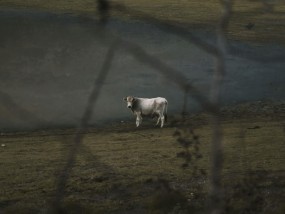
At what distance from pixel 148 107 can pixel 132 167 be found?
171 inches

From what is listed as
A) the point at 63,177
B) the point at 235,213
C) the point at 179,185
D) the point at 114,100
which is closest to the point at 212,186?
the point at 63,177

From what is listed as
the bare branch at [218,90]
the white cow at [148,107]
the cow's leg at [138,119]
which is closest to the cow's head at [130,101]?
the white cow at [148,107]

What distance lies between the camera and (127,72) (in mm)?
16375

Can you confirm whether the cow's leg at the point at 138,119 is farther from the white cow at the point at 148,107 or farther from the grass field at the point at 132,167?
the grass field at the point at 132,167

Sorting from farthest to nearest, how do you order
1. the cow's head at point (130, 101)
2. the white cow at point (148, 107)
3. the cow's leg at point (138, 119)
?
the cow's head at point (130, 101) → the white cow at point (148, 107) → the cow's leg at point (138, 119)

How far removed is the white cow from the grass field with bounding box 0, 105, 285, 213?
313 mm

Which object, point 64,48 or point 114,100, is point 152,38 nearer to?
point 64,48

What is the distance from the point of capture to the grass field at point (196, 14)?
18844 mm

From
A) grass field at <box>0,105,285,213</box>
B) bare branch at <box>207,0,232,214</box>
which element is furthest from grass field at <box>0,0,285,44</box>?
bare branch at <box>207,0,232,214</box>

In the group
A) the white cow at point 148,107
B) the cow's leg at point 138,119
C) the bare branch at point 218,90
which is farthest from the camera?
the white cow at point 148,107

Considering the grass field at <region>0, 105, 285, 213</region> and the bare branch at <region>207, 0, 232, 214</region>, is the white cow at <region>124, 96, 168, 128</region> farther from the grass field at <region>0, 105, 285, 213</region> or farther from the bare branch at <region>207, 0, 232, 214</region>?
the bare branch at <region>207, 0, 232, 214</region>

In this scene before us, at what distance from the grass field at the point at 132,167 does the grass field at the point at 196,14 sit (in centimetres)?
606

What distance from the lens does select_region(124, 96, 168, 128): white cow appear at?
43.9ft

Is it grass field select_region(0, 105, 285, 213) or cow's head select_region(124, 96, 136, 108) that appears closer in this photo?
grass field select_region(0, 105, 285, 213)
